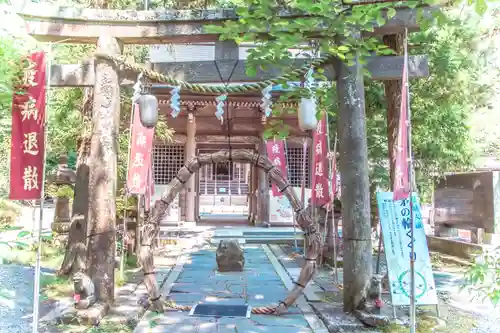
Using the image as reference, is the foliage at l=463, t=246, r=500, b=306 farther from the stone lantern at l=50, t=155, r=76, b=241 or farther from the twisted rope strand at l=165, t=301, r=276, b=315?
the stone lantern at l=50, t=155, r=76, b=241

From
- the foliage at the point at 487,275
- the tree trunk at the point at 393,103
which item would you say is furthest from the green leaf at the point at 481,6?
the tree trunk at the point at 393,103

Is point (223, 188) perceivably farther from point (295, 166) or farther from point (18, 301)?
point (18, 301)

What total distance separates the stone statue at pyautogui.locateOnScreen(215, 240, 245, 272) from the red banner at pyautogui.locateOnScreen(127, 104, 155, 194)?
8.21ft

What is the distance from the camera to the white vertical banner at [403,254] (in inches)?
213

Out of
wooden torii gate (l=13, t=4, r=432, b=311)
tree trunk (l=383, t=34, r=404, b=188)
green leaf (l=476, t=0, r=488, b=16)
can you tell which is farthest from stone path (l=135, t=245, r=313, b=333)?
green leaf (l=476, t=0, r=488, b=16)

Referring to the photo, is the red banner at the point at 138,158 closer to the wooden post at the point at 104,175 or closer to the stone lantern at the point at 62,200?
the wooden post at the point at 104,175

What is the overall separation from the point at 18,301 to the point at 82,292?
2.00 meters

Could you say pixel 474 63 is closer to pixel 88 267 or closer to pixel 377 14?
pixel 377 14

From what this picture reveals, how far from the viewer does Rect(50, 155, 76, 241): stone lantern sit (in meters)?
9.70

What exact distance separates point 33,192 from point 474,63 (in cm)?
920

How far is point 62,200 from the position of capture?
37.2ft

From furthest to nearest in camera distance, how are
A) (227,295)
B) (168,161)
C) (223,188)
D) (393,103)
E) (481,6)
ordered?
(223,188), (168,161), (393,103), (227,295), (481,6)

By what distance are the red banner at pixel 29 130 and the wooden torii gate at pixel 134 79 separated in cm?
92

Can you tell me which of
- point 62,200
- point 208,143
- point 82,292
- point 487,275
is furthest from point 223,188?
point 487,275
